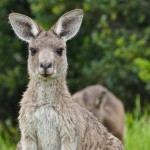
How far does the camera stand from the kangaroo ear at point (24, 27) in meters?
8.28

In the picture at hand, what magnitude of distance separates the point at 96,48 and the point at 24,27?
730cm

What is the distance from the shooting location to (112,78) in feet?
47.3

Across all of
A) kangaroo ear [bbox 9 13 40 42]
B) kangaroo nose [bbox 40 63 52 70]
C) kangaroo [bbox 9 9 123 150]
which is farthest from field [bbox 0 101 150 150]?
kangaroo nose [bbox 40 63 52 70]

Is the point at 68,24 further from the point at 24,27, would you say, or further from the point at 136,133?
the point at 136,133

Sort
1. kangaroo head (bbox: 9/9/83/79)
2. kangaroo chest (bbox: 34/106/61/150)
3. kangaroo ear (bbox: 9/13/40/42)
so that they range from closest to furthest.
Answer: kangaroo head (bbox: 9/9/83/79) → kangaroo chest (bbox: 34/106/61/150) → kangaroo ear (bbox: 9/13/40/42)

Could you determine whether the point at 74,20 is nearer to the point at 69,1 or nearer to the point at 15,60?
the point at 69,1

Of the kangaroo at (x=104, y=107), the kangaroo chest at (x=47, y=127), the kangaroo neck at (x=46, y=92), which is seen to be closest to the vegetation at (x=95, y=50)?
the kangaroo at (x=104, y=107)

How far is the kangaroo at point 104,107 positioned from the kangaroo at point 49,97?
3.19 metres

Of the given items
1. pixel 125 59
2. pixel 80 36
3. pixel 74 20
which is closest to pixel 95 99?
A: pixel 125 59

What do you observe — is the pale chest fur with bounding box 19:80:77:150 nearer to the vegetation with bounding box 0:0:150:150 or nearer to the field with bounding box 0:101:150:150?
the field with bounding box 0:101:150:150

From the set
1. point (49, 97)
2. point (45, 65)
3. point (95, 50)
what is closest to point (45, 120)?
point (49, 97)

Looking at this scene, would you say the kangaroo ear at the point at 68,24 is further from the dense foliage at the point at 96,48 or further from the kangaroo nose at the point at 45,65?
the dense foliage at the point at 96,48

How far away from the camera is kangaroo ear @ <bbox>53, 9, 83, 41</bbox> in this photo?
27.3ft

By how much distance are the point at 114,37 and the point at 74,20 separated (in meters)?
6.20
